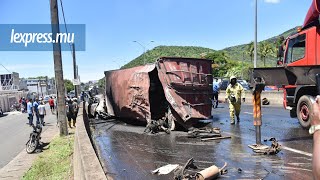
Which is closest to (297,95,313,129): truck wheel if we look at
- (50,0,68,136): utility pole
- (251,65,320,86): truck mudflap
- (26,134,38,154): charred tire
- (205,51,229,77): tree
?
(251,65,320,86): truck mudflap

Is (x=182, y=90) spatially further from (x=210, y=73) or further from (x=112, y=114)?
(x=112, y=114)

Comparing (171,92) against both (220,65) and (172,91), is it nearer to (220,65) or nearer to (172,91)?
(172,91)

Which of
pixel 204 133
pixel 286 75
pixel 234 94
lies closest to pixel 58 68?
pixel 234 94

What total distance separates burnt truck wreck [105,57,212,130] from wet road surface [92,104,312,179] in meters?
0.75

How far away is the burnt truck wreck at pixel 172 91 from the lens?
11094 mm

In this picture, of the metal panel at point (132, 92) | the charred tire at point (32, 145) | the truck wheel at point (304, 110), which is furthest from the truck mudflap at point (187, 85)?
the charred tire at point (32, 145)

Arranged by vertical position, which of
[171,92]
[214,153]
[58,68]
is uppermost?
[58,68]

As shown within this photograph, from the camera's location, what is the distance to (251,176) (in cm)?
571

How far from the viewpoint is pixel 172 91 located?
11133 millimetres

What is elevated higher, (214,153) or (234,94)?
(234,94)

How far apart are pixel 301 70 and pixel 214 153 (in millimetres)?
3183

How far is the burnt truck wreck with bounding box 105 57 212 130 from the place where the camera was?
36.4 ft

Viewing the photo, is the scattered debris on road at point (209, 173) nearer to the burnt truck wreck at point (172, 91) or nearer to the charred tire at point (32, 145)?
the burnt truck wreck at point (172, 91)

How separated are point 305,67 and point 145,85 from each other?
18.5 ft
